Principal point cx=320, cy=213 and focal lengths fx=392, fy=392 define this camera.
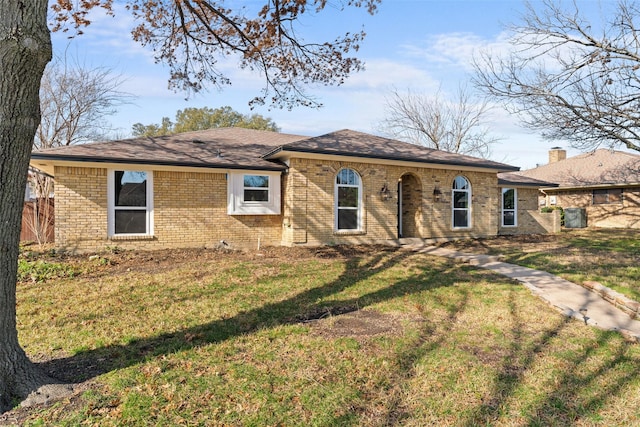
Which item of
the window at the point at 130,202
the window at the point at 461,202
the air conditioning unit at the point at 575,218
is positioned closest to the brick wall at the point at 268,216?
the window at the point at 130,202

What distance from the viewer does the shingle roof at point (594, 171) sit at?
23.0 m

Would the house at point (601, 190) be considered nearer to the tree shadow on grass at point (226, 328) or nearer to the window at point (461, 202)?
the window at point (461, 202)

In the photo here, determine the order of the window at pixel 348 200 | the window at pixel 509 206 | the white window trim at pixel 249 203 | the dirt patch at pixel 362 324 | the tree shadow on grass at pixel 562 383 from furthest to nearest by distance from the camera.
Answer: the window at pixel 509 206 < the window at pixel 348 200 < the white window trim at pixel 249 203 < the dirt patch at pixel 362 324 < the tree shadow on grass at pixel 562 383

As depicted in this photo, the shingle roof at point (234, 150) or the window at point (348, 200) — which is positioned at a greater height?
the shingle roof at point (234, 150)

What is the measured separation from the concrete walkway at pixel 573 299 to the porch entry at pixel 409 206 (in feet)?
16.1


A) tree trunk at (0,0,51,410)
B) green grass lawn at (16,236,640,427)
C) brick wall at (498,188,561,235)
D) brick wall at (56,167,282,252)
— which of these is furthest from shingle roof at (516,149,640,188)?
tree trunk at (0,0,51,410)

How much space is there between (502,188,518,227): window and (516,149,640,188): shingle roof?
656cm

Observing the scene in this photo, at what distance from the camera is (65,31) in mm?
8164

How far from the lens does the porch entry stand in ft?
48.9

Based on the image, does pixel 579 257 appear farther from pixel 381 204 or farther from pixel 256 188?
pixel 256 188

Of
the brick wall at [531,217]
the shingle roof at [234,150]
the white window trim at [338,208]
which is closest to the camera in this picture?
the shingle roof at [234,150]

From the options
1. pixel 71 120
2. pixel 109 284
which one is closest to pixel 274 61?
pixel 109 284

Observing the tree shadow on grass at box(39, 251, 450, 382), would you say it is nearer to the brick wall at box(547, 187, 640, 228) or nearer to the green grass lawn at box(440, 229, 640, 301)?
the green grass lawn at box(440, 229, 640, 301)

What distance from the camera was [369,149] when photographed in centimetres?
1361
